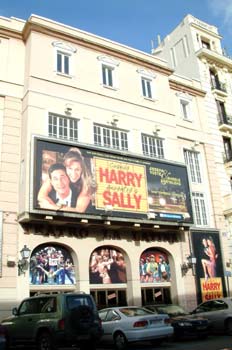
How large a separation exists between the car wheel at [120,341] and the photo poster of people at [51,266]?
574cm

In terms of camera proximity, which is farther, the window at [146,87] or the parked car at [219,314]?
the window at [146,87]

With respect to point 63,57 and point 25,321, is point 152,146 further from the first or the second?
point 25,321

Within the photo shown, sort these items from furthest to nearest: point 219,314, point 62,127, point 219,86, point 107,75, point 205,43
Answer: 1. point 205,43
2. point 219,86
3. point 107,75
4. point 62,127
5. point 219,314

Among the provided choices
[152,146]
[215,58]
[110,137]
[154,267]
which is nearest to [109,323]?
[154,267]

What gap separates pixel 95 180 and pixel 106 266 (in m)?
4.41

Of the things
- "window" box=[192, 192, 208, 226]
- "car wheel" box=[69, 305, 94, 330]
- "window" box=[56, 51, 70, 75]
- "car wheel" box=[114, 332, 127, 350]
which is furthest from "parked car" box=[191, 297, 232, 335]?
"window" box=[56, 51, 70, 75]

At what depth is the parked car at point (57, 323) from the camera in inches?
434

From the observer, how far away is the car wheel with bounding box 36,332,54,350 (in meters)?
11.1

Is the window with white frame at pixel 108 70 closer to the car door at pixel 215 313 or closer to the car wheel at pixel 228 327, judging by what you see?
the car door at pixel 215 313

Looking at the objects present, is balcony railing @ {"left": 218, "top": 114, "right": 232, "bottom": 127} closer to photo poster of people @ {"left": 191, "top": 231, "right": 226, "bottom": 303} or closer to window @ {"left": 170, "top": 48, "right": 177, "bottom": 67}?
window @ {"left": 170, "top": 48, "right": 177, "bottom": 67}

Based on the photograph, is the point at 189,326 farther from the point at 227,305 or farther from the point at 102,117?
the point at 102,117

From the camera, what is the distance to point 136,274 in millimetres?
20062

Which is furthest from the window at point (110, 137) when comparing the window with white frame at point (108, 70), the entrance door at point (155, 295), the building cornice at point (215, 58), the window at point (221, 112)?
the building cornice at point (215, 58)

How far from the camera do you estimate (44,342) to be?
11.4 metres
